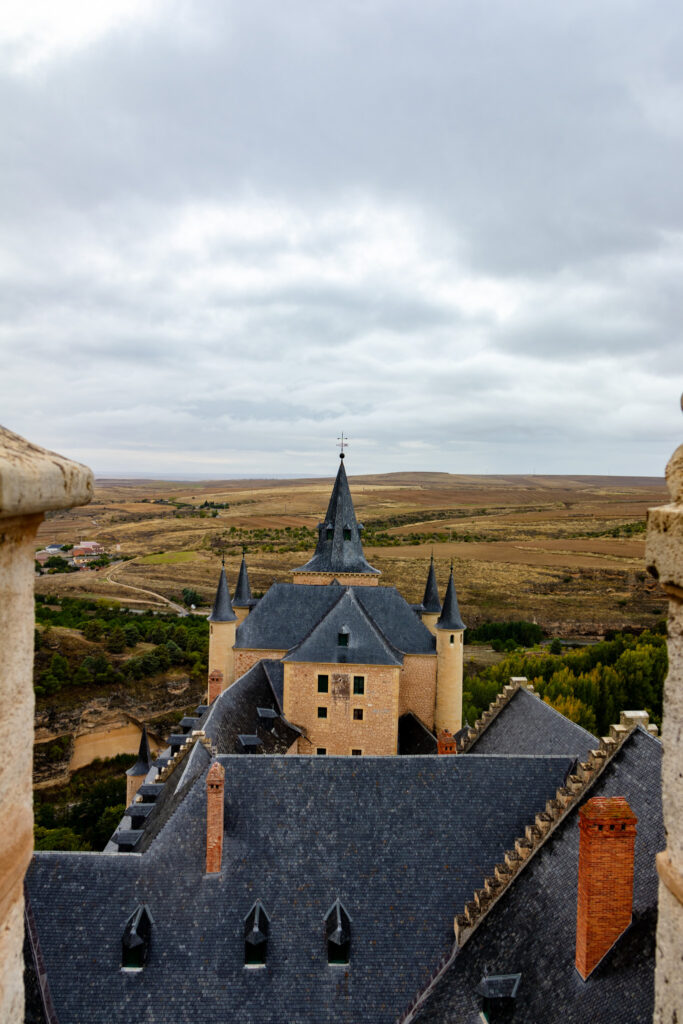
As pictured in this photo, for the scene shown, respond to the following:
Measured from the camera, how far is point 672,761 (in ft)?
10.3

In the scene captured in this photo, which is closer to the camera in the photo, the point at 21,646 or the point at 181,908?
Answer: the point at 21,646

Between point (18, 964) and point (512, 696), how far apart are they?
73.4ft

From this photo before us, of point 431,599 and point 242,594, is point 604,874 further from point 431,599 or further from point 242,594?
point 242,594

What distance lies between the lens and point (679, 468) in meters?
3.24

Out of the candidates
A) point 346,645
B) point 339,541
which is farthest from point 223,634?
point 339,541

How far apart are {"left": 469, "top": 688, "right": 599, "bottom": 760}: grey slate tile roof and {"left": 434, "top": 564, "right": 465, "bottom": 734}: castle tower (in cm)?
549

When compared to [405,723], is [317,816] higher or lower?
higher

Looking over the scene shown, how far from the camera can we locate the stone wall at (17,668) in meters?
2.57

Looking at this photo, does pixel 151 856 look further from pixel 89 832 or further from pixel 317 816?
pixel 89 832

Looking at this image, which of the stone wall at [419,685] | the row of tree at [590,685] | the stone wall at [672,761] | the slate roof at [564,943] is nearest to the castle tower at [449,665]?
the stone wall at [419,685]

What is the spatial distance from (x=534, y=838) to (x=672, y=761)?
13107 mm

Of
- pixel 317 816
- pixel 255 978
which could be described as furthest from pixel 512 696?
pixel 255 978

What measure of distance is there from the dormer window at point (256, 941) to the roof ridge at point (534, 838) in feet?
12.4

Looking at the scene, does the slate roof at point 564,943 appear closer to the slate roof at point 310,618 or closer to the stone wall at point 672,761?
the stone wall at point 672,761
